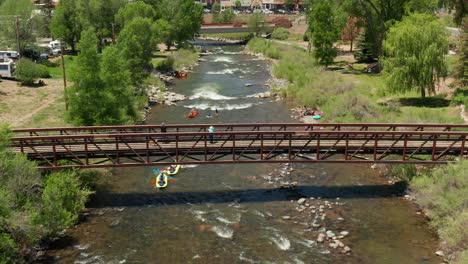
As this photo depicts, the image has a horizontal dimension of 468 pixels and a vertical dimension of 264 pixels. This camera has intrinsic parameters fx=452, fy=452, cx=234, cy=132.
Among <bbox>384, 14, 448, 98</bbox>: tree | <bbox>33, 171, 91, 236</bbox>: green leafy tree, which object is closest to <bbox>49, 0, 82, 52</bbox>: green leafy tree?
<bbox>384, 14, 448, 98</bbox>: tree

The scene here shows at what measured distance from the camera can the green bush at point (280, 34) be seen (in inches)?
5027

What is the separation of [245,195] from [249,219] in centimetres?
360

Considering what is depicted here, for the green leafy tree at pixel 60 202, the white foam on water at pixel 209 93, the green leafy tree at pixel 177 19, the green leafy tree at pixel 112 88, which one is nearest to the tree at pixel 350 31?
the white foam on water at pixel 209 93

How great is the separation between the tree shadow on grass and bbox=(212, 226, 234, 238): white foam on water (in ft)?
98.9

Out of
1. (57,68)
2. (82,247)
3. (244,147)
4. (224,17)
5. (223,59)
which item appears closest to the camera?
(82,247)

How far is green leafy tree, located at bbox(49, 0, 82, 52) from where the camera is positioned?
8531 centimetres

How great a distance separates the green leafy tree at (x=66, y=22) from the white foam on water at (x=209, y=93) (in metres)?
31.8

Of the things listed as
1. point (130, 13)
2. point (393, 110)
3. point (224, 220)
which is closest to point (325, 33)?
point (393, 110)

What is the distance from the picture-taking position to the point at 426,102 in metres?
49.1

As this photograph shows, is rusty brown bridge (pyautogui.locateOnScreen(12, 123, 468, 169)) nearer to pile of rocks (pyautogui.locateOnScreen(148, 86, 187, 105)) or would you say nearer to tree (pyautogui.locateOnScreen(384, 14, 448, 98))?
tree (pyautogui.locateOnScreen(384, 14, 448, 98))

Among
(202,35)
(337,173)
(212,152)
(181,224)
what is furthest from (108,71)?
(202,35)

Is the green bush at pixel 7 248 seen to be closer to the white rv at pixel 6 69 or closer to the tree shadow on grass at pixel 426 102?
the tree shadow on grass at pixel 426 102

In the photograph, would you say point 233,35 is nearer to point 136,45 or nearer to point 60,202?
point 136,45

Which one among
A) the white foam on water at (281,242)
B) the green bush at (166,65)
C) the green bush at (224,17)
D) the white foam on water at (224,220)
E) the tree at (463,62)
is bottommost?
the white foam on water at (281,242)
